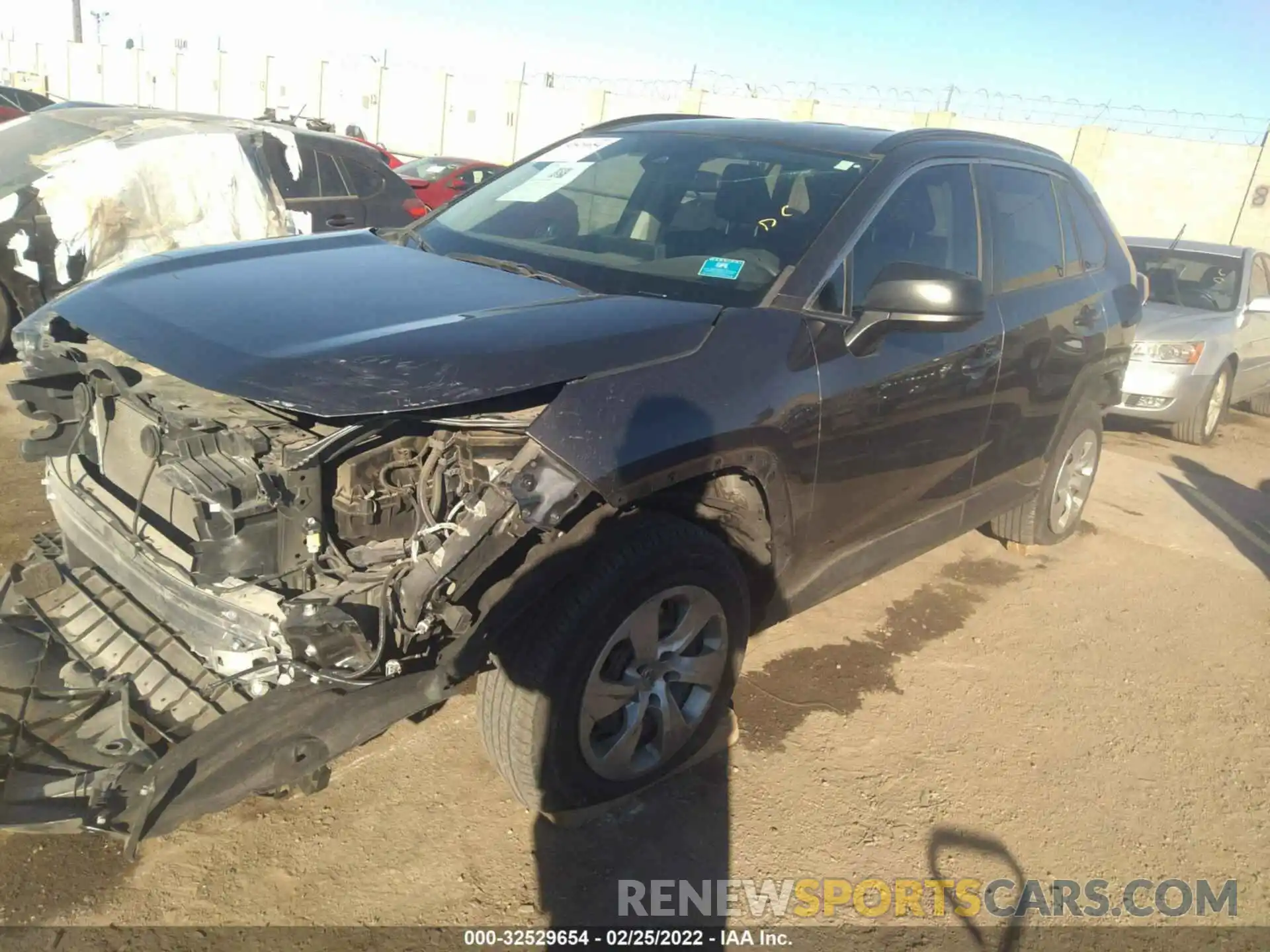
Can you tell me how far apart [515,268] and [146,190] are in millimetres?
4619

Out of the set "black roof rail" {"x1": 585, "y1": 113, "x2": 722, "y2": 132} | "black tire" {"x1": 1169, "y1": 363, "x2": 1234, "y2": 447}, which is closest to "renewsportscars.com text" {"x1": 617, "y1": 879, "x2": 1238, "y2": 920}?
"black roof rail" {"x1": 585, "y1": 113, "x2": 722, "y2": 132}

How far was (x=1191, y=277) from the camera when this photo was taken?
8.80 metres

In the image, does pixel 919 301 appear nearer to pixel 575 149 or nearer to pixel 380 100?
pixel 575 149

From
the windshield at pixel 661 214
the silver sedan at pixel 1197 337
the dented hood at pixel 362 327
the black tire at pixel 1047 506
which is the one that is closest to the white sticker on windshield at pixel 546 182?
the windshield at pixel 661 214

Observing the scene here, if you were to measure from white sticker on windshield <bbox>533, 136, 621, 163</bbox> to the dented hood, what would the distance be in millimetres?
1099

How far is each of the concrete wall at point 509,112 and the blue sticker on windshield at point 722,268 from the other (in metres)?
12.9

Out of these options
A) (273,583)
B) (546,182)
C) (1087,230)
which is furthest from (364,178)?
(273,583)

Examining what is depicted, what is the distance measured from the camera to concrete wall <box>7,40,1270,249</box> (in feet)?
74.6

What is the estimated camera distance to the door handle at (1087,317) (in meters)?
4.36

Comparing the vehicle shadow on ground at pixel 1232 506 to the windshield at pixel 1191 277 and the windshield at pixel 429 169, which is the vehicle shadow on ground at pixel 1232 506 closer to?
the windshield at pixel 1191 277

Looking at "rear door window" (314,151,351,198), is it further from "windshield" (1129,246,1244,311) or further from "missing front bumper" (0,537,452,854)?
"windshield" (1129,246,1244,311)

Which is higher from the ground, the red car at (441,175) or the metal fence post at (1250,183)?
the metal fence post at (1250,183)

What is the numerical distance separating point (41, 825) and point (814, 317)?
2502 mm

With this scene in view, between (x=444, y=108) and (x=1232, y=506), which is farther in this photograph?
(x=444, y=108)
